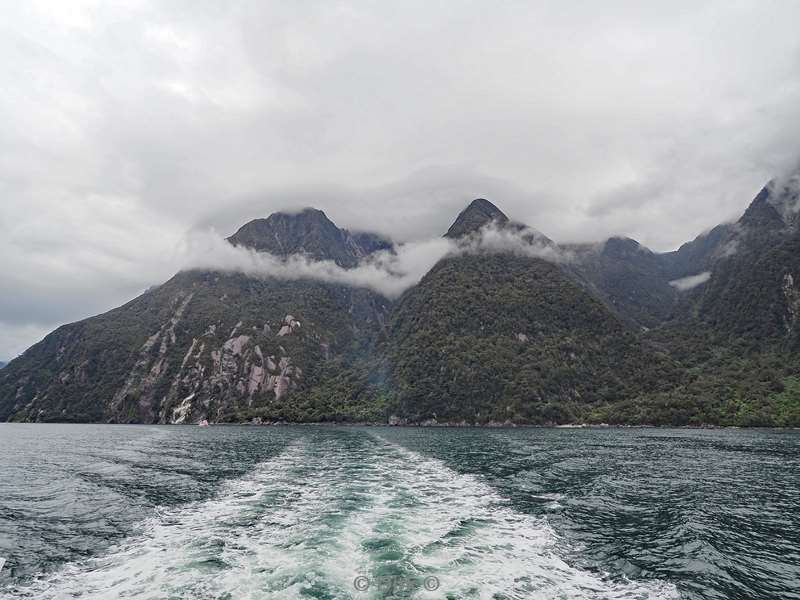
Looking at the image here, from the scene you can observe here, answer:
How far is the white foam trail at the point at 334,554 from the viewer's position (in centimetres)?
1445

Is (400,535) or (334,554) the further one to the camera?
(400,535)

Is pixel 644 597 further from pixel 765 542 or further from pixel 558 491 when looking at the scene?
pixel 558 491

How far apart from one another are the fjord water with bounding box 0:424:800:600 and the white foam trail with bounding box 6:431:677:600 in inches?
3.6

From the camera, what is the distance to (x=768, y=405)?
149375 mm

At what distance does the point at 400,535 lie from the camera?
20.3 meters

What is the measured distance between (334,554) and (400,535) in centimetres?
370

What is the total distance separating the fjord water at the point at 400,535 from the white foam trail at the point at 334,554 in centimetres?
9

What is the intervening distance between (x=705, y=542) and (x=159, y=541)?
23954 mm

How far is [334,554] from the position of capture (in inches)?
701

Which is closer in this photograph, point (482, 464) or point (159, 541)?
point (159, 541)

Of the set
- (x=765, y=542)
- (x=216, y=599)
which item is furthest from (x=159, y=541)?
(x=765, y=542)

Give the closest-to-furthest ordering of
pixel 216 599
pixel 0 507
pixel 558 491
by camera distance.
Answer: pixel 216 599 → pixel 0 507 → pixel 558 491

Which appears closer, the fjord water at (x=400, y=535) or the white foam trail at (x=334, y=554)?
the white foam trail at (x=334, y=554)

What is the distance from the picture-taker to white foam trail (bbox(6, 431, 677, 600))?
14445 millimetres
